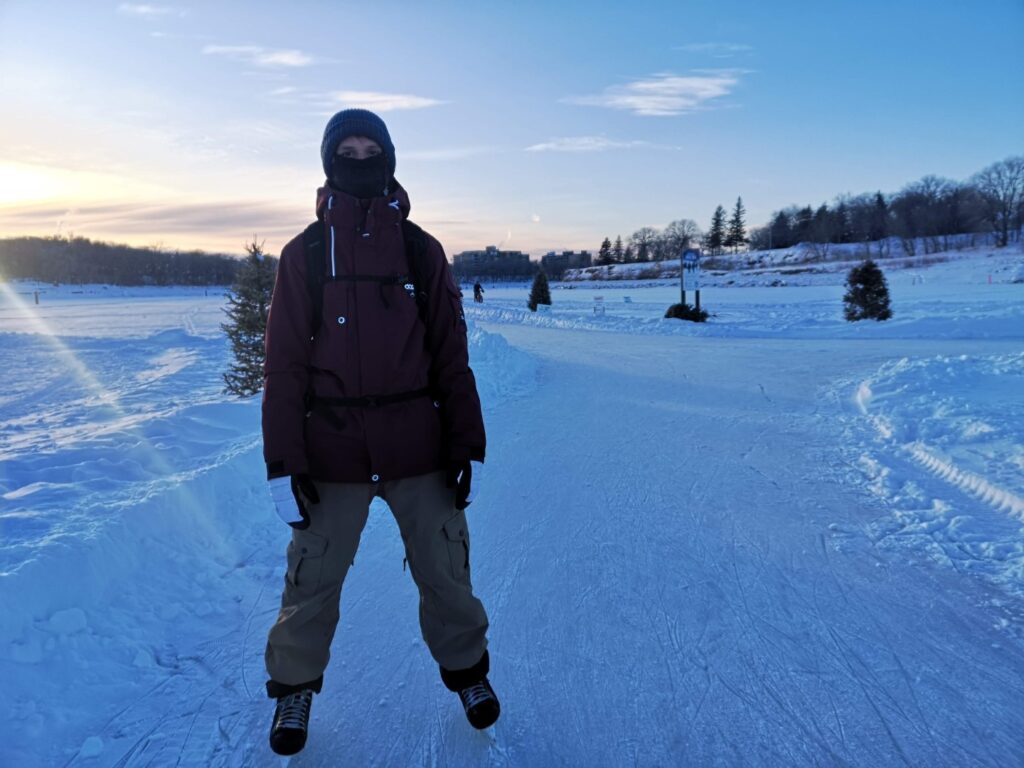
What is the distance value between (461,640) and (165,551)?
221cm

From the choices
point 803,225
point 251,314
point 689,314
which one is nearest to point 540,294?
point 689,314

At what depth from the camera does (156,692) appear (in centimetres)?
245

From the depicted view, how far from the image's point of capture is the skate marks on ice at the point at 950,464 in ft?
11.7

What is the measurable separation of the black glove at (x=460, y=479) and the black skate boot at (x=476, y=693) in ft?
2.10

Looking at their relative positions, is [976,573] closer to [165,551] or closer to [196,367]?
[165,551]

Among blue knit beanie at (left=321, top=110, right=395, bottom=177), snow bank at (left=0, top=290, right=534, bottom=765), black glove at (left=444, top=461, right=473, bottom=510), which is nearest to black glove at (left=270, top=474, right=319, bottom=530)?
black glove at (left=444, top=461, right=473, bottom=510)

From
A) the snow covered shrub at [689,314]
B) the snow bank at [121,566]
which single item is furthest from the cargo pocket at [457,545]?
the snow covered shrub at [689,314]

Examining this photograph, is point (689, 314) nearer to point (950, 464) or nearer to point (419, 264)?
point (950, 464)

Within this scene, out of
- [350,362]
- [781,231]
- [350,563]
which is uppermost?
[781,231]

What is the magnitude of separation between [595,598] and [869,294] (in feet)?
60.3

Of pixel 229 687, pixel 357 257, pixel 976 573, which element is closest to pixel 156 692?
pixel 229 687

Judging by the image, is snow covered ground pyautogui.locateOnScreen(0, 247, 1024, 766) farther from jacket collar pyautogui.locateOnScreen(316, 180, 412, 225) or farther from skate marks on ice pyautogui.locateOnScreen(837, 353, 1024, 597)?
jacket collar pyautogui.locateOnScreen(316, 180, 412, 225)

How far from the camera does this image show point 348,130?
215cm

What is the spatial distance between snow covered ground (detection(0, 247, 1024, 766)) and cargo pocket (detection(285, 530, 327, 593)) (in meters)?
0.64
